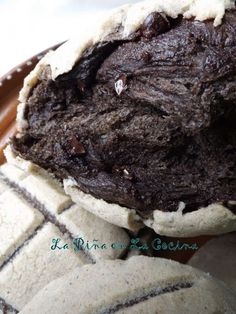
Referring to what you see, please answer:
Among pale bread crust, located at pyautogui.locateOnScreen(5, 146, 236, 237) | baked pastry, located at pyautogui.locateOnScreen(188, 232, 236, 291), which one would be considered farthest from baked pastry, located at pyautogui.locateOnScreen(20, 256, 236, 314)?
baked pastry, located at pyautogui.locateOnScreen(188, 232, 236, 291)

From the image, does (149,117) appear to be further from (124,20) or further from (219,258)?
(219,258)

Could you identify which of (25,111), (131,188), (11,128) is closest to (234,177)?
(131,188)

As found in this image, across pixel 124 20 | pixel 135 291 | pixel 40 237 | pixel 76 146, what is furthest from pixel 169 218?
pixel 124 20

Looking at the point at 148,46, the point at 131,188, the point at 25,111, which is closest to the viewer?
the point at 148,46

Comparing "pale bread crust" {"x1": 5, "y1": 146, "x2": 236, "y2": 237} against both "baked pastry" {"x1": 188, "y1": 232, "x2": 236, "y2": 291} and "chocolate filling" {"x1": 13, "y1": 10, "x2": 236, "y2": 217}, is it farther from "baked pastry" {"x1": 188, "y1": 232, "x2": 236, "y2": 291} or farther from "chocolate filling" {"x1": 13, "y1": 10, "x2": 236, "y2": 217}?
"baked pastry" {"x1": 188, "y1": 232, "x2": 236, "y2": 291}

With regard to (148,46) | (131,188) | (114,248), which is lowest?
(114,248)

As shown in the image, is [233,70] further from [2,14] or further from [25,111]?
[2,14]
